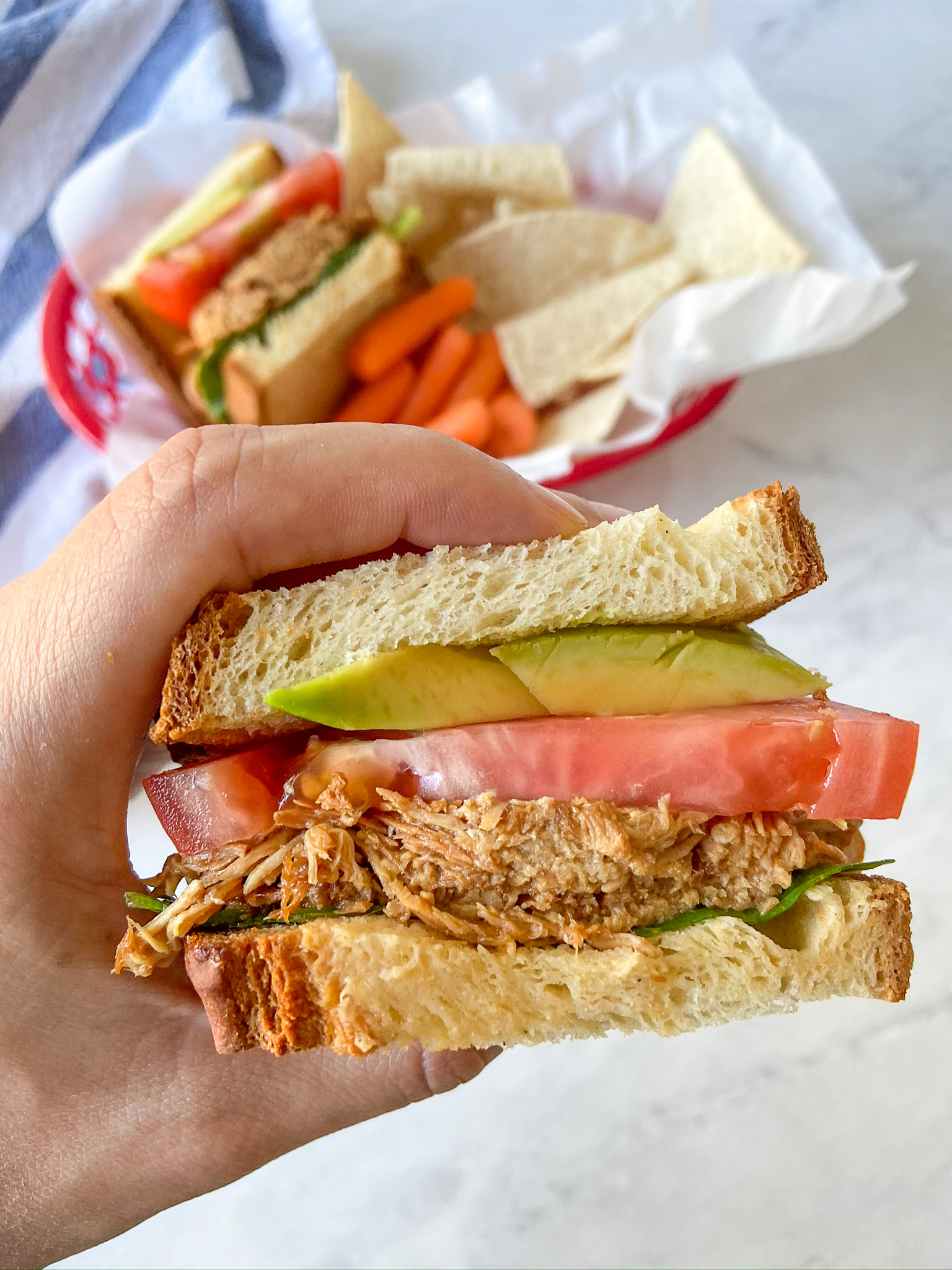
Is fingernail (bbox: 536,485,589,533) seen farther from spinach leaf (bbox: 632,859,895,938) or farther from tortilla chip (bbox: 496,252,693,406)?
tortilla chip (bbox: 496,252,693,406)

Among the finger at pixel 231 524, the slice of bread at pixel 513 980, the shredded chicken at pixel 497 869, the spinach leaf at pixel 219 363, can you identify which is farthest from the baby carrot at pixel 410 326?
the slice of bread at pixel 513 980

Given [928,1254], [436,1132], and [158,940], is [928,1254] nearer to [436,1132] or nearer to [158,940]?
[436,1132]

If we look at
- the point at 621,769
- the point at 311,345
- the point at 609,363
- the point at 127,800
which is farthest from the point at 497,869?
A: the point at 311,345

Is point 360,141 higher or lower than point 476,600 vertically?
higher

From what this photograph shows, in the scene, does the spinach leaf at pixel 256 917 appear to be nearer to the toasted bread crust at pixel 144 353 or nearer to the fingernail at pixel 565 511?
the fingernail at pixel 565 511

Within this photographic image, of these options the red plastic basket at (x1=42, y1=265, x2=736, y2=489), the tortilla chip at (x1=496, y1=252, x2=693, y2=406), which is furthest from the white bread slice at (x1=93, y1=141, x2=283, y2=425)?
the tortilla chip at (x1=496, y1=252, x2=693, y2=406)

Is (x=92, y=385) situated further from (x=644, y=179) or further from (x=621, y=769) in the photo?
(x=621, y=769)
